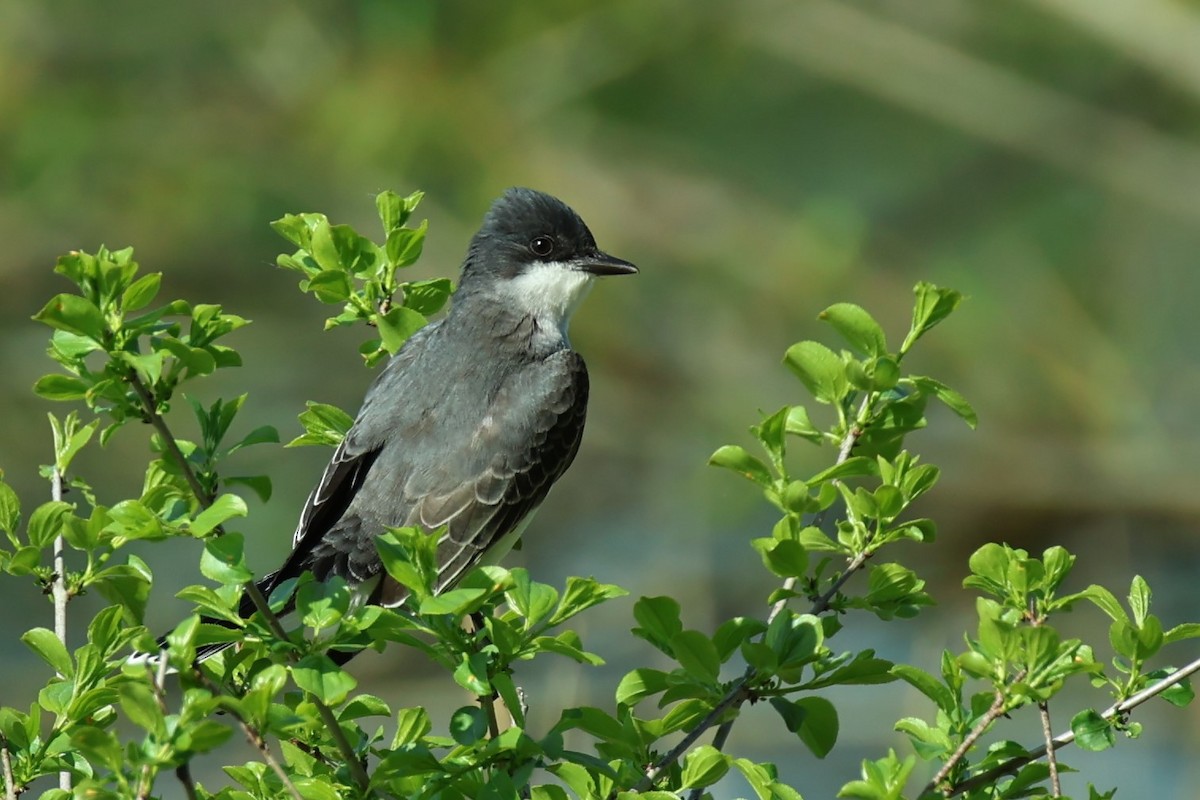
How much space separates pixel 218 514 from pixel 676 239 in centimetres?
672

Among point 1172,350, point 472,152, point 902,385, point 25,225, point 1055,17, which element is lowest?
point 902,385

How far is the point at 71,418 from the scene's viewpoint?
114 inches

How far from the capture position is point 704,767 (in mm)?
2322

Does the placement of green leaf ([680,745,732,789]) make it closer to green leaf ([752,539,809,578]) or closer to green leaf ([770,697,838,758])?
green leaf ([770,697,838,758])

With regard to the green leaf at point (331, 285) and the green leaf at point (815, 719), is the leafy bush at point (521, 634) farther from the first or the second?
the green leaf at point (331, 285)

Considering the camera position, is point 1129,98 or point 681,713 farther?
point 1129,98

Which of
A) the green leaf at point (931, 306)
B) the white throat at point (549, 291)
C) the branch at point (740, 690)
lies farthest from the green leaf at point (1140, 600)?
the white throat at point (549, 291)

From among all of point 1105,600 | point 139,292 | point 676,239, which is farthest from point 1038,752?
point 676,239

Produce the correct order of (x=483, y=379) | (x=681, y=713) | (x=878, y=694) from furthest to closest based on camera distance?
(x=878, y=694) < (x=483, y=379) < (x=681, y=713)

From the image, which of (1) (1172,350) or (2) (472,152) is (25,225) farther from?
(1) (1172,350)

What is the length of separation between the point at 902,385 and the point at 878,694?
16.0ft

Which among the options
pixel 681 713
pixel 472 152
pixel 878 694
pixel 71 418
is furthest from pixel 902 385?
pixel 472 152

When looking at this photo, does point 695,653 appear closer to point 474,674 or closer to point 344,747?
point 474,674

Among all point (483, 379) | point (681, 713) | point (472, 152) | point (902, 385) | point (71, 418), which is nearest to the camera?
point (681, 713)
